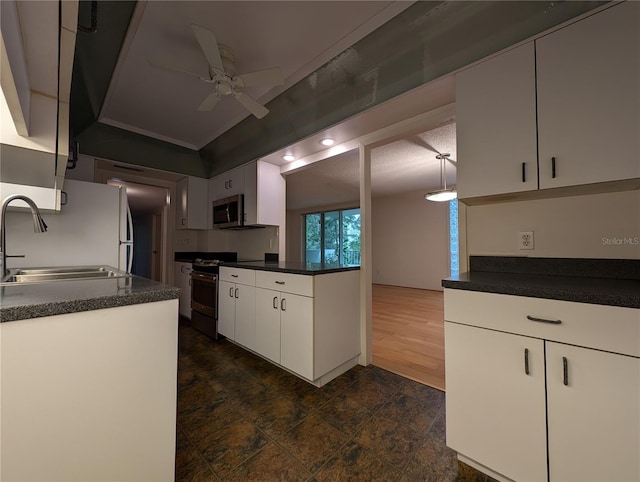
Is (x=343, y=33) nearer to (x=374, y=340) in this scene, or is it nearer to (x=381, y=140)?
(x=381, y=140)

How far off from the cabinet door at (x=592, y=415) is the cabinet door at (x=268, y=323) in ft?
5.53

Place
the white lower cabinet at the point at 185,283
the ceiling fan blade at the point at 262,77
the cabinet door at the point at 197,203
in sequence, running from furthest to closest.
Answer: the cabinet door at the point at 197,203
the white lower cabinet at the point at 185,283
the ceiling fan blade at the point at 262,77

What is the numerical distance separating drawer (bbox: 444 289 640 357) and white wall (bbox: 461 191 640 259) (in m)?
0.59

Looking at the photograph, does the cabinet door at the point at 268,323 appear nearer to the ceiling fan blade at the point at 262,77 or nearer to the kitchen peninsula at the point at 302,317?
the kitchen peninsula at the point at 302,317

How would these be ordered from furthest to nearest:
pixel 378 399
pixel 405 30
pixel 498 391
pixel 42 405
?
pixel 378 399
pixel 405 30
pixel 498 391
pixel 42 405

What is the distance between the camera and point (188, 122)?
2.88m

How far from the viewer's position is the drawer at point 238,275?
2.39 meters

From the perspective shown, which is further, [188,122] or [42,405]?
[188,122]

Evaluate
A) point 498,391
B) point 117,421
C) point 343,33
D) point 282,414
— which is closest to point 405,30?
point 343,33

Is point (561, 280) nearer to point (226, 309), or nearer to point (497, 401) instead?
point (497, 401)

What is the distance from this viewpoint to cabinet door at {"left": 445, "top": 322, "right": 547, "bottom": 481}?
101cm

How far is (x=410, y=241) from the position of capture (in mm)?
6238

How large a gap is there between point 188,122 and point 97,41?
3.93ft

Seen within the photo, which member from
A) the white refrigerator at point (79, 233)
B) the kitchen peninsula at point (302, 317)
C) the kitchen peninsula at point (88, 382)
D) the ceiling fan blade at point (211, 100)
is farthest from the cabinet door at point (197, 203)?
the kitchen peninsula at point (88, 382)
